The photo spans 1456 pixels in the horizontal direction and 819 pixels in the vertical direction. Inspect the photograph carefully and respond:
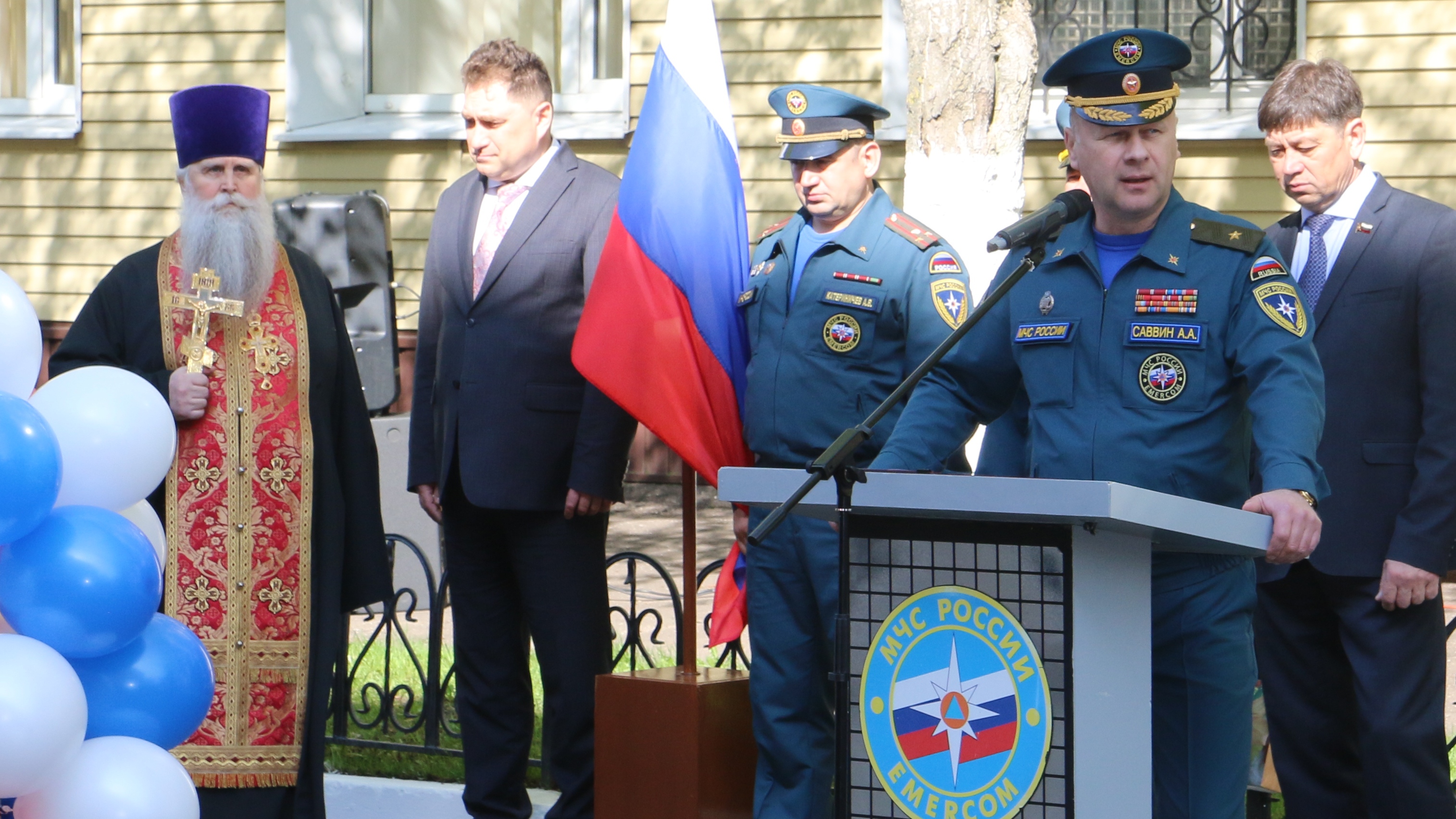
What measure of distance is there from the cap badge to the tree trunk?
231 cm

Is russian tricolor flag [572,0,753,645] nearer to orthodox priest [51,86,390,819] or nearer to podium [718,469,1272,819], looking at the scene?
orthodox priest [51,86,390,819]

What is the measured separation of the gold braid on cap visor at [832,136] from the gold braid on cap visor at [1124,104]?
139 centimetres

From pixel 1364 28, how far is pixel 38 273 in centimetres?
945

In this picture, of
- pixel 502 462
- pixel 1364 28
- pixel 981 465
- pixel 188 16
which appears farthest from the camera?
pixel 188 16

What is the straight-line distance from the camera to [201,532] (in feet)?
14.3

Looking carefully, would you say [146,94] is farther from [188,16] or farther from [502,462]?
[502,462]

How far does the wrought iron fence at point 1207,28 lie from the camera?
1007 centimetres

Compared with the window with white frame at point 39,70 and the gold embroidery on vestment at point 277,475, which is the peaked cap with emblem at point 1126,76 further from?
the window with white frame at point 39,70

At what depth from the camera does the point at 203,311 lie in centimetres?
430

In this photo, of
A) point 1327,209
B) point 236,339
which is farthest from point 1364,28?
point 236,339

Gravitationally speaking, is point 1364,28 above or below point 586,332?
above

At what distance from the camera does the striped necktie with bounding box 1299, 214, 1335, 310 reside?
405cm

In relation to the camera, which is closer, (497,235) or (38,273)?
(497,235)

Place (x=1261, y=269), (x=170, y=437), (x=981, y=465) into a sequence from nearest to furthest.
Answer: (x=1261, y=269) < (x=170, y=437) < (x=981, y=465)
